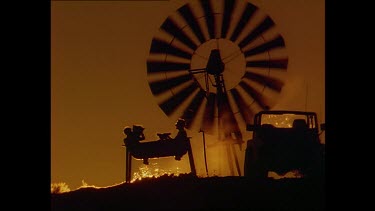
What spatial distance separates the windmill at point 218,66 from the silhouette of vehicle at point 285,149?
91.5 inches

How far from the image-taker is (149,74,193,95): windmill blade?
1516 cm

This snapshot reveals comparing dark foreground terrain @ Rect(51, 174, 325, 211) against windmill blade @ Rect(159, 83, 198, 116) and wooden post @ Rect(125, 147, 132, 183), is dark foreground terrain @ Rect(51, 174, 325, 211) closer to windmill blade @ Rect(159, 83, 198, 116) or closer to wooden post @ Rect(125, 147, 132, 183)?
wooden post @ Rect(125, 147, 132, 183)

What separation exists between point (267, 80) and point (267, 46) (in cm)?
75

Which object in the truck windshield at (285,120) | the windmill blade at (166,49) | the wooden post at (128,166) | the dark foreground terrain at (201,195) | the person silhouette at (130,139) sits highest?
the windmill blade at (166,49)

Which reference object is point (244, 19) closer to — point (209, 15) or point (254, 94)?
point (209, 15)

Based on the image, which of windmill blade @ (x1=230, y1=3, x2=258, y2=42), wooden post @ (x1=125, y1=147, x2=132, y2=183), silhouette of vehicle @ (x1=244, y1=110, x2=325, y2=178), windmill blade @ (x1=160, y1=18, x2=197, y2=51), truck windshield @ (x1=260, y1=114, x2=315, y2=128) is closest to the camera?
silhouette of vehicle @ (x1=244, y1=110, x2=325, y2=178)

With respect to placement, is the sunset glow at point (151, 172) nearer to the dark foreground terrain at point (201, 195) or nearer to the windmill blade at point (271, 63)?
the dark foreground terrain at point (201, 195)

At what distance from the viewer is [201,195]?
11.7 meters

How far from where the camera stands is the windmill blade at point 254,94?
50.1 ft

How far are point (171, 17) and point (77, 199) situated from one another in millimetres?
4793

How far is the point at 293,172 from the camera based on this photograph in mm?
13164

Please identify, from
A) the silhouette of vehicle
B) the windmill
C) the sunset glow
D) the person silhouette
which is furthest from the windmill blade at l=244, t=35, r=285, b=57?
the person silhouette

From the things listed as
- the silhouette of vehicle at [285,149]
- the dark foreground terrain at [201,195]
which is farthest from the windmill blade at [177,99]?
the silhouette of vehicle at [285,149]
